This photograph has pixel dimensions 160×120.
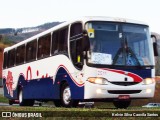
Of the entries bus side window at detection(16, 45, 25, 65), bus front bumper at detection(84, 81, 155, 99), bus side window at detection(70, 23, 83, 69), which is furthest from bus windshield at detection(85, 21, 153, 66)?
bus side window at detection(16, 45, 25, 65)

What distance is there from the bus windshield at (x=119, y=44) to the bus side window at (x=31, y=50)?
6239 mm

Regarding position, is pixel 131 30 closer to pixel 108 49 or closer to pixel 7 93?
pixel 108 49

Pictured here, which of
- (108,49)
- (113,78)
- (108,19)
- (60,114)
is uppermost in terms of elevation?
(108,19)

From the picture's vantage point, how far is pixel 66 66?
1697 centimetres

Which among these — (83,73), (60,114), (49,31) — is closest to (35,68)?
(49,31)

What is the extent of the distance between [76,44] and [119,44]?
160 cm

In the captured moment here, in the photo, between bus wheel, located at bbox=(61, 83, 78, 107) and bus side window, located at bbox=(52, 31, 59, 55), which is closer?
bus wheel, located at bbox=(61, 83, 78, 107)

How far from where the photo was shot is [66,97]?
55.4 feet

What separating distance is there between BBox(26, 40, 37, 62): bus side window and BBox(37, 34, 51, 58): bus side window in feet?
2.32

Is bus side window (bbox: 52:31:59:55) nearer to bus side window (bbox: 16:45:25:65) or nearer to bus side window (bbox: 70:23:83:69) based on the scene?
bus side window (bbox: 70:23:83:69)

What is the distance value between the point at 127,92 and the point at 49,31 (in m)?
5.38

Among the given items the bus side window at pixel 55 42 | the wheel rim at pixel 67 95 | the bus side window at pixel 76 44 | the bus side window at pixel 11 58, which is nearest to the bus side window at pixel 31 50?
the bus side window at pixel 55 42

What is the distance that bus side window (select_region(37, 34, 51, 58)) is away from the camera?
19219mm

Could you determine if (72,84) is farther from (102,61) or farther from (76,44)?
(102,61)
